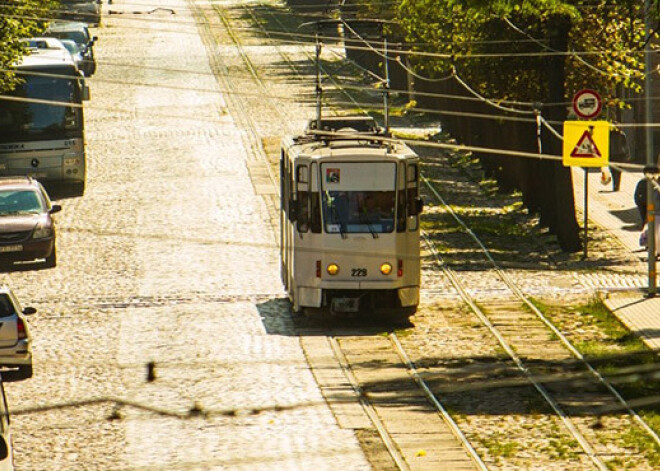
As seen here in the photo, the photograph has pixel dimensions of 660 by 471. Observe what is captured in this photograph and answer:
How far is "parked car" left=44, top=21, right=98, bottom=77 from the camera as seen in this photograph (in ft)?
197

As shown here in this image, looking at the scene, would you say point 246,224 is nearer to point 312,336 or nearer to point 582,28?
point 582,28

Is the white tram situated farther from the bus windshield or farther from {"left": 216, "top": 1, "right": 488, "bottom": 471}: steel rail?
the bus windshield

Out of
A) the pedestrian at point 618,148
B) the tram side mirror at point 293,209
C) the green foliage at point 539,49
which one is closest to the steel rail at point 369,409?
the tram side mirror at point 293,209

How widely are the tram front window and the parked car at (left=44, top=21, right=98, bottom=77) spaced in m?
35.5

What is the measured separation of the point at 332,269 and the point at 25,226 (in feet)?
25.7

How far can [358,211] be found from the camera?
25188 millimetres

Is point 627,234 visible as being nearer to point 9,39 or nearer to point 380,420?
point 9,39

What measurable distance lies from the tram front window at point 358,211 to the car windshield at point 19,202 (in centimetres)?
812

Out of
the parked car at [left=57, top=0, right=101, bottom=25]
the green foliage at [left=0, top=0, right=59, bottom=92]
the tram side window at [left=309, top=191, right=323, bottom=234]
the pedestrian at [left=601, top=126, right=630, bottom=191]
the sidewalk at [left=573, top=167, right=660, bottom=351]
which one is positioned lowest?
the sidewalk at [left=573, top=167, right=660, bottom=351]

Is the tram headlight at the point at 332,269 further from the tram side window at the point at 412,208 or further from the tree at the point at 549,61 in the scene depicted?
the tree at the point at 549,61

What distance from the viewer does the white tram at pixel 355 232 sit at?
979 inches

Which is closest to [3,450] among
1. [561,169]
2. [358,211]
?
[358,211]

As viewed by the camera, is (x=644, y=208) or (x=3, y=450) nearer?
(x=3, y=450)

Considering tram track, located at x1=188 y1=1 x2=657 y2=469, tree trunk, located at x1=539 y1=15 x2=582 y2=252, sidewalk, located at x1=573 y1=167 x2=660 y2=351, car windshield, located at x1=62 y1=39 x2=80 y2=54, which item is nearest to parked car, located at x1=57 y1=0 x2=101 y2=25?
car windshield, located at x1=62 y1=39 x2=80 y2=54
